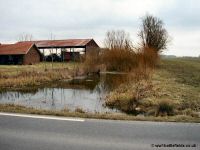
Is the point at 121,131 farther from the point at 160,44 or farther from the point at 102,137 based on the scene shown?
the point at 160,44

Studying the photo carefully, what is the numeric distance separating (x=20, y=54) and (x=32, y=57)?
2.84 meters

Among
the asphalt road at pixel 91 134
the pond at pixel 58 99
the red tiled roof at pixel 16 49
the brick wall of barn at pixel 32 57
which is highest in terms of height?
the red tiled roof at pixel 16 49

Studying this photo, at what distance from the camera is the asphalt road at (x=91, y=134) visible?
6.58 metres

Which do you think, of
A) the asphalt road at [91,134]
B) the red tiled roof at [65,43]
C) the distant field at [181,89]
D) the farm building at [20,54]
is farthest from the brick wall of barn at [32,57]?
the asphalt road at [91,134]

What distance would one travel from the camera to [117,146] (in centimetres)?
657

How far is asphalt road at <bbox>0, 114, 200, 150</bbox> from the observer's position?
6578 millimetres

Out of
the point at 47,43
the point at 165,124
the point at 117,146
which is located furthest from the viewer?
the point at 47,43

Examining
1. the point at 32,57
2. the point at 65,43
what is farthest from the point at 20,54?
the point at 65,43

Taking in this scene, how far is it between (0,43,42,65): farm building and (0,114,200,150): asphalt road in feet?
149

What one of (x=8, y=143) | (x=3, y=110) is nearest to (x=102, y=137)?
(x=8, y=143)

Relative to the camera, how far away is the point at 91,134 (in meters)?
7.38

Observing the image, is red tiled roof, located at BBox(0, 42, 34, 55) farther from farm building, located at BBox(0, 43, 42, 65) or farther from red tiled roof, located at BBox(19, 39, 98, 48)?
red tiled roof, located at BBox(19, 39, 98, 48)

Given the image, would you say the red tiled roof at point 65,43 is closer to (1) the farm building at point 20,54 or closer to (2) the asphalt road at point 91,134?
(1) the farm building at point 20,54

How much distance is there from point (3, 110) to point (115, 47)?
94.5 ft
